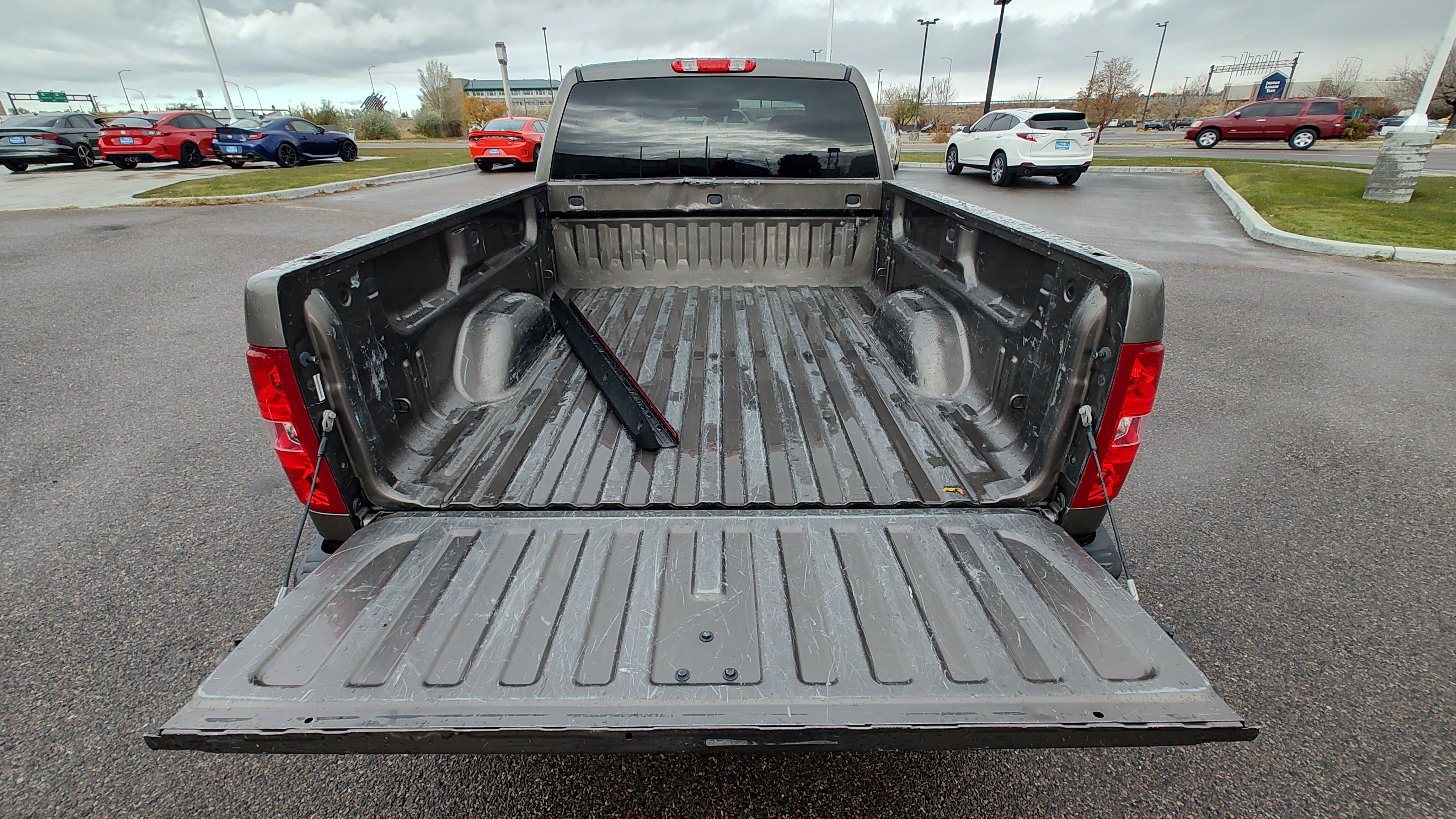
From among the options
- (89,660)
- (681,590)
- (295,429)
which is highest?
(295,429)

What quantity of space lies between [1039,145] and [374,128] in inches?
1642

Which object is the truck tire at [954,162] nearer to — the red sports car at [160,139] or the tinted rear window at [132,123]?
the red sports car at [160,139]

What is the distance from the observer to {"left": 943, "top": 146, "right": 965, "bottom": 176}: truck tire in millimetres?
17484

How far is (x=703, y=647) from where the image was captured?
60.6 inches

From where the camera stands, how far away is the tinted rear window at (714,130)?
3953 mm

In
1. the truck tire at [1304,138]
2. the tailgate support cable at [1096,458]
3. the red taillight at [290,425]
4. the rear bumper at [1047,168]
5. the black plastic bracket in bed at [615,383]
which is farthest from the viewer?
the truck tire at [1304,138]

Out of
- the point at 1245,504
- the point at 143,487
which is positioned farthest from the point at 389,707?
the point at 1245,504

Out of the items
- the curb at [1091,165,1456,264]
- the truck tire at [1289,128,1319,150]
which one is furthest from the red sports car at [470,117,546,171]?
the truck tire at [1289,128,1319,150]

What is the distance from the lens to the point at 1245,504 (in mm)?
3443

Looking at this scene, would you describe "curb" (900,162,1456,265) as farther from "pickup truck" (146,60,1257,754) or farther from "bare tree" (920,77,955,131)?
"bare tree" (920,77,955,131)

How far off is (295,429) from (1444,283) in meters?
11.0

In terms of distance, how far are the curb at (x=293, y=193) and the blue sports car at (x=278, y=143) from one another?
15.8 ft

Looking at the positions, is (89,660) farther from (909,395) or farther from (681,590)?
(909,395)

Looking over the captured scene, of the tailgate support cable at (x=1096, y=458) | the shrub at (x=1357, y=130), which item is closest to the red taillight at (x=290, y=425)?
the tailgate support cable at (x=1096, y=458)
